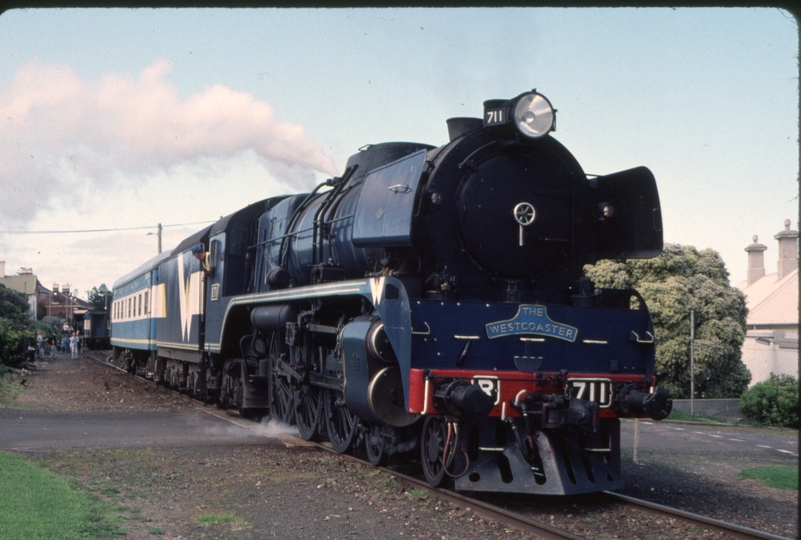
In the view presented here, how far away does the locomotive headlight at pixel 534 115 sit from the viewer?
7535 millimetres

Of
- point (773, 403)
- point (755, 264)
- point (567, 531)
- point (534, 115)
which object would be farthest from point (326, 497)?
point (755, 264)

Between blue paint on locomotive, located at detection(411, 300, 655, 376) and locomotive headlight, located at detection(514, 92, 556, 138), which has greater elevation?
locomotive headlight, located at detection(514, 92, 556, 138)

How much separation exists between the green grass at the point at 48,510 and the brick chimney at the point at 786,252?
92.0 feet

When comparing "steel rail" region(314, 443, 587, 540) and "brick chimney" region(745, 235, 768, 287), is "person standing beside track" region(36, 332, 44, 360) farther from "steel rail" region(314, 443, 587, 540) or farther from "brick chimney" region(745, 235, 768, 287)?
"brick chimney" region(745, 235, 768, 287)

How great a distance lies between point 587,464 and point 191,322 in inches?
399

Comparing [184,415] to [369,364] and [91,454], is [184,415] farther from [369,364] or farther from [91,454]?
[369,364]

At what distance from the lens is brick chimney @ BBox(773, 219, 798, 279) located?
98.7 ft

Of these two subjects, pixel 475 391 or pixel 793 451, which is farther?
pixel 793 451

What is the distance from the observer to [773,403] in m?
16.8

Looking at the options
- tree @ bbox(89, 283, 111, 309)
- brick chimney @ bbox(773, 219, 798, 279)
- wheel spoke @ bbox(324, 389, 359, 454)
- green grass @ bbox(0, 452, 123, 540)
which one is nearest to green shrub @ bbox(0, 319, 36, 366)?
wheel spoke @ bbox(324, 389, 359, 454)

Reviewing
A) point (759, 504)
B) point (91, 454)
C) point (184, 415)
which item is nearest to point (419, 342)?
point (759, 504)

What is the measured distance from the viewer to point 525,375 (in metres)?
6.95

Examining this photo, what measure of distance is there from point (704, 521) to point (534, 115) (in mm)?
3959

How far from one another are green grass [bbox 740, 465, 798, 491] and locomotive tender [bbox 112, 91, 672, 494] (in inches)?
96.8
